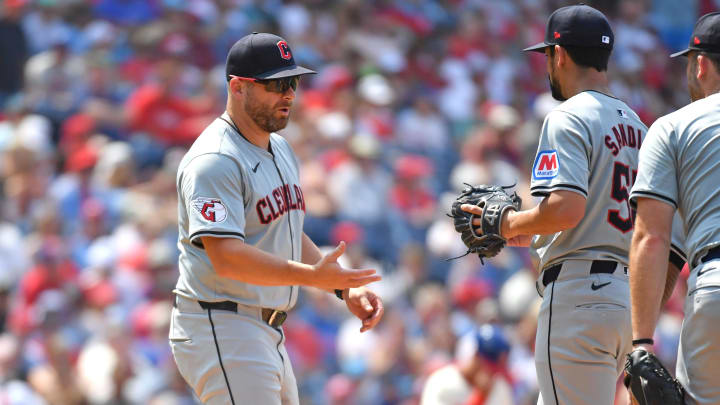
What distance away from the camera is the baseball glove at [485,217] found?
4.32 m

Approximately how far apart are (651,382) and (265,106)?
190cm

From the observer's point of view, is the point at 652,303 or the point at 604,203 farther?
the point at 604,203

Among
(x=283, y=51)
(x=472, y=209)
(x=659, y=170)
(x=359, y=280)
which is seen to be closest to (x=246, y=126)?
(x=283, y=51)

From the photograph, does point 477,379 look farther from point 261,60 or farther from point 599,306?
point 261,60

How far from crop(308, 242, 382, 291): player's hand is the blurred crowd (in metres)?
2.57

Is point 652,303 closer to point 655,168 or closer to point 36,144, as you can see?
point 655,168

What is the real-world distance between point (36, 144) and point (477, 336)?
17.3 feet

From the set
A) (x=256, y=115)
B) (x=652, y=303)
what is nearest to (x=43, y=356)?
(x=256, y=115)

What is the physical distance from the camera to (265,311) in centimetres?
427

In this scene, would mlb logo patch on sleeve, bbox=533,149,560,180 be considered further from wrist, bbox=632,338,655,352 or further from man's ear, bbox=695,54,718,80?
wrist, bbox=632,338,655,352

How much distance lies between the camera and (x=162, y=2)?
11.9 metres

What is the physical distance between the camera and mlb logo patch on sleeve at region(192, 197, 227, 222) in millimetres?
4027

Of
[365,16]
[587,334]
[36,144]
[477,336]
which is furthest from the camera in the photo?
[365,16]

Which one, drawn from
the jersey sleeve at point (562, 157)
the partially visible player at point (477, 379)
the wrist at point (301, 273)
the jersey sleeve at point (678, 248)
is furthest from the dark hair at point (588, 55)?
the partially visible player at point (477, 379)
